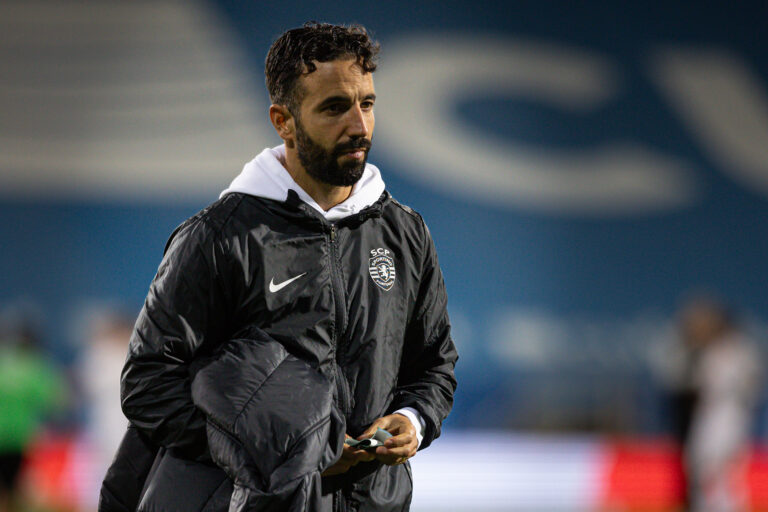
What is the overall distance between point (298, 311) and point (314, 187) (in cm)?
29

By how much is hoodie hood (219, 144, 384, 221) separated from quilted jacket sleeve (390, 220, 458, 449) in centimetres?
20

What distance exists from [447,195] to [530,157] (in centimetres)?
101

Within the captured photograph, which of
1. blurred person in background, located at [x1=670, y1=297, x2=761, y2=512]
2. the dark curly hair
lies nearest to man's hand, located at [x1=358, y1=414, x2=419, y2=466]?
the dark curly hair

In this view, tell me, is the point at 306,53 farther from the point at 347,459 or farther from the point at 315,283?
the point at 347,459

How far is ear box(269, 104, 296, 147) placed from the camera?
90.7 inches

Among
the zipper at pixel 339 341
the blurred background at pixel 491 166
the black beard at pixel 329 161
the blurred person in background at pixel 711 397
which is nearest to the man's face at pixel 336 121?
the black beard at pixel 329 161

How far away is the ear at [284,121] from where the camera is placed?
230 cm

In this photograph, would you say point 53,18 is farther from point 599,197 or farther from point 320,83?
point 320,83

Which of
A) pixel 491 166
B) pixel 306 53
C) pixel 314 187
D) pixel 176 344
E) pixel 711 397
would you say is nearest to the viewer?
pixel 176 344

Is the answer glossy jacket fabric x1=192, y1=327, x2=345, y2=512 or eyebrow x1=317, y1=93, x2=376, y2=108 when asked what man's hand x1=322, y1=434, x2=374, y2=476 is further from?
eyebrow x1=317, y1=93, x2=376, y2=108

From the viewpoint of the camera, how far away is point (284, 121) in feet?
7.63

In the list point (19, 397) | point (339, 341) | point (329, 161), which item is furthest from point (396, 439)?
point (19, 397)

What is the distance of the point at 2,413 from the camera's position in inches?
299

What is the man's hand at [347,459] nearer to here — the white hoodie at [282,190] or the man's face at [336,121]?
A: the white hoodie at [282,190]
